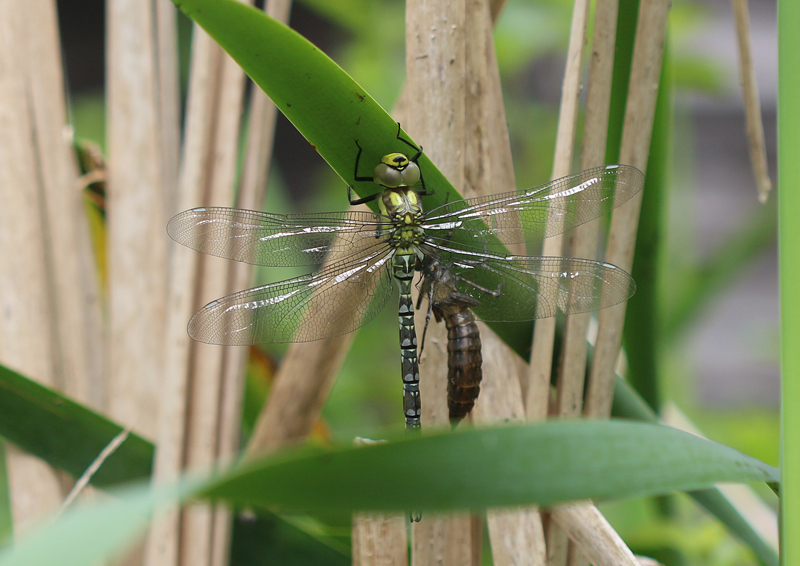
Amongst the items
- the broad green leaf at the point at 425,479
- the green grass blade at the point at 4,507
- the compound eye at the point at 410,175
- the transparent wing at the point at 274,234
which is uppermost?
the compound eye at the point at 410,175

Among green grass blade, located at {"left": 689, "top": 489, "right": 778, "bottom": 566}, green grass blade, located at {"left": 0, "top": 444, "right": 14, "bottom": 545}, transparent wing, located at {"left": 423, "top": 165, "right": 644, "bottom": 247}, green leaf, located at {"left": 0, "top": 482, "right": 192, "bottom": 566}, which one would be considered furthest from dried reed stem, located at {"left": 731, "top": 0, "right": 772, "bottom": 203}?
green grass blade, located at {"left": 0, "top": 444, "right": 14, "bottom": 545}

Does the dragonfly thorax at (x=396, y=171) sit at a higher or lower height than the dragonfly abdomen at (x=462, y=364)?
higher

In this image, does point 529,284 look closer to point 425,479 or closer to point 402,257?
point 402,257

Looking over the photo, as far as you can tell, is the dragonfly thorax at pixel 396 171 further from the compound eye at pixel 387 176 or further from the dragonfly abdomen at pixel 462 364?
the dragonfly abdomen at pixel 462 364

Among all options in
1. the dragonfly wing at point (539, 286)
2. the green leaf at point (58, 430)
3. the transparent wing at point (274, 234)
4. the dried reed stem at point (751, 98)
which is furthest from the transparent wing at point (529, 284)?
the green leaf at point (58, 430)

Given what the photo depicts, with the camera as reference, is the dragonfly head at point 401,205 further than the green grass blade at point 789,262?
Yes

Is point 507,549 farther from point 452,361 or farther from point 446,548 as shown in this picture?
point 452,361

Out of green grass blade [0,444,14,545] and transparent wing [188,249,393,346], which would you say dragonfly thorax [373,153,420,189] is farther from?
green grass blade [0,444,14,545]
